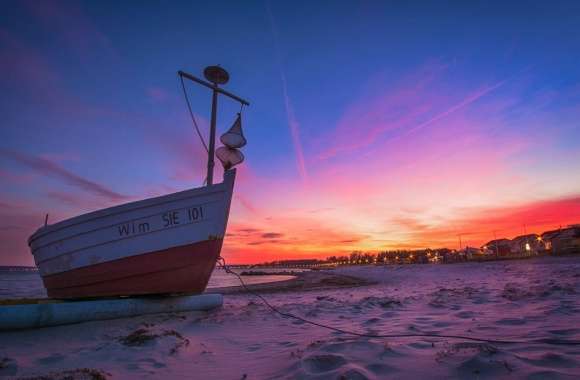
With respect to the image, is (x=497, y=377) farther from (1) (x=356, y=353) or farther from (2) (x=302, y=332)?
(2) (x=302, y=332)

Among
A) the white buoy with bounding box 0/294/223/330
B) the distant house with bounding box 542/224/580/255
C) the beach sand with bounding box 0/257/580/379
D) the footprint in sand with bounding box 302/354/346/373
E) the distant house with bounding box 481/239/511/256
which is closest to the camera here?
the beach sand with bounding box 0/257/580/379

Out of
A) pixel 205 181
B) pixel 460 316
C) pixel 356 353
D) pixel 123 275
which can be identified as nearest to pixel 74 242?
pixel 123 275

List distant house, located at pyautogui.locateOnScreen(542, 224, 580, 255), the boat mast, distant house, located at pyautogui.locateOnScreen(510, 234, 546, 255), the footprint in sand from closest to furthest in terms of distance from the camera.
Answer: the footprint in sand, the boat mast, distant house, located at pyautogui.locateOnScreen(542, 224, 580, 255), distant house, located at pyautogui.locateOnScreen(510, 234, 546, 255)

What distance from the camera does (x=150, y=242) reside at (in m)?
6.91

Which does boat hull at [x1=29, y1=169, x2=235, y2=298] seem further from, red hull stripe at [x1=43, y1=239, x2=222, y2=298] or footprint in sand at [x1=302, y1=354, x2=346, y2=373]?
footprint in sand at [x1=302, y1=354, x2=346, y2=373]

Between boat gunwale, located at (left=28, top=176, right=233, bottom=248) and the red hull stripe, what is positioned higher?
boat gunwale, located at (left=28, top=176, right=233, bottom=248)

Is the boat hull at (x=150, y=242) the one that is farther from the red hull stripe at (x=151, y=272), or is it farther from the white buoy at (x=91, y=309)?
the white buoy at (x=91, y=309)

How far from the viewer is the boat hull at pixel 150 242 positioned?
272 inches

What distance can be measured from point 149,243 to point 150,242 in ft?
0.09

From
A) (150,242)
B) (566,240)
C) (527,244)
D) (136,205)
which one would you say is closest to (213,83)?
(136,205)

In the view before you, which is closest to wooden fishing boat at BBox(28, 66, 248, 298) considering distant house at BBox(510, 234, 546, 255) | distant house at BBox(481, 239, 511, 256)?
distant house at BBox(510, 234, 546, 255)

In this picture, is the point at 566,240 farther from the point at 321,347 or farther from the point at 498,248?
the point at 321,347

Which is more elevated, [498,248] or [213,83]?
[213,83]

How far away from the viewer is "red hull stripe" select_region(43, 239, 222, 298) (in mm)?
6895
